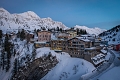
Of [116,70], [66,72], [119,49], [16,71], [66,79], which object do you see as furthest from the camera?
[119,49]

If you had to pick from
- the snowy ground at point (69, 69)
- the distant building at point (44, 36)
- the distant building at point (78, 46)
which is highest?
the distant building at point (44, 36)

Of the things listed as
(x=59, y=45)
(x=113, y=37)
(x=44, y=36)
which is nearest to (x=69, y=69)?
(x=59, y=45)

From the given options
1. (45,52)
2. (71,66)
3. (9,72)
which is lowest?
(9,72)

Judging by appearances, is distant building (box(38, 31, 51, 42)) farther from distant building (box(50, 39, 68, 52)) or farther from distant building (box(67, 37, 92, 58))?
distant building (box(67, 37, 92, 58))

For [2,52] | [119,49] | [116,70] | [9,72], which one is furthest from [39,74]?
[119,49]

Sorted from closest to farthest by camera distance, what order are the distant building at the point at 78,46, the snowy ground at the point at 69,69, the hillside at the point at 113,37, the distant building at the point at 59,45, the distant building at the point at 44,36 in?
the snowy ground at the point at 69,69 → the distant building at the point at 78,46 → the distant building at the point at 59,45 → the distant building at the point at 44,36 → the hillside at the point at 113,37

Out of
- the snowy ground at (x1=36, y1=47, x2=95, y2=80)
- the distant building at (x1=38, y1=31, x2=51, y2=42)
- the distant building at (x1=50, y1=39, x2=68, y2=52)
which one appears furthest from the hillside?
the snowy ground at (x1=36, y1=47, x2=95, y2=80)

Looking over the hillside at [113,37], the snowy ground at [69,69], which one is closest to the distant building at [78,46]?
the snowy ground at [69,69]

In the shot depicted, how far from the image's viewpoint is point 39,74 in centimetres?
3134

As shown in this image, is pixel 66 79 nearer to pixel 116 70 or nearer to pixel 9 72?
pixel 116 70

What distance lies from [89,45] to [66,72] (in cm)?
1215

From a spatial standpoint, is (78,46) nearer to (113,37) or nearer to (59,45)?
(59,45)

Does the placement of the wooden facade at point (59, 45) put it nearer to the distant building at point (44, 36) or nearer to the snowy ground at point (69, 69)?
the snowy ground at point (69, 69)

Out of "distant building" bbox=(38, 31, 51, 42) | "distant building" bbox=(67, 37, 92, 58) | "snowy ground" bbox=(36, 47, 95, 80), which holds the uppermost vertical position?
"distant building" bbox=(38, 31, 51, 42)
